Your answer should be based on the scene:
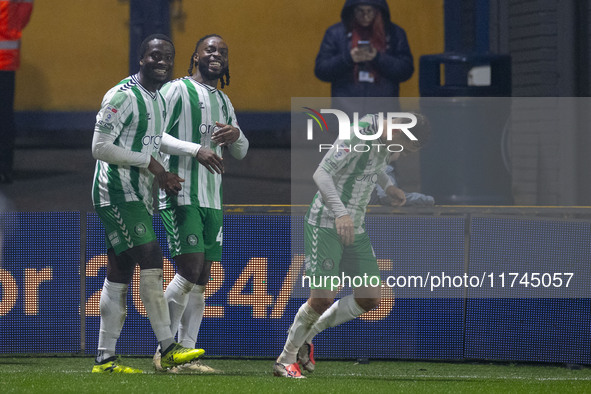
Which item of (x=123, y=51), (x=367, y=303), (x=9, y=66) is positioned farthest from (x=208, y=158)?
(x=123, y=51)

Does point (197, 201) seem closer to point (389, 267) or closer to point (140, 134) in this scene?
point (140, 134)

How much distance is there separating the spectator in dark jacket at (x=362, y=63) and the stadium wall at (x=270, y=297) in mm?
2395

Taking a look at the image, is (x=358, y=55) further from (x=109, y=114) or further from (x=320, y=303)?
(x=109, y=114)

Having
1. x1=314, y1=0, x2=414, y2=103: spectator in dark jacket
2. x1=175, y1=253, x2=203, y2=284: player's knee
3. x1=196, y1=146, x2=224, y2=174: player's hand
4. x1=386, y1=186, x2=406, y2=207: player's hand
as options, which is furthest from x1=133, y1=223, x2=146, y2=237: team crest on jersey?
x1=314, y1=0, x2=414, y2=103: spectator in dark jacket

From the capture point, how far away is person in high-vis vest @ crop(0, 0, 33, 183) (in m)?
13.9

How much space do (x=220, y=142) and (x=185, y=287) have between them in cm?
Result: 100

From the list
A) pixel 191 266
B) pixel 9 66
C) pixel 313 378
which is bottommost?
pixel 313 378

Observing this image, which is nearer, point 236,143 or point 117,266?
point 117,266

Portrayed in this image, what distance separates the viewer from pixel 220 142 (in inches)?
329

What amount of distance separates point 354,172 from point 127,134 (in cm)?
160

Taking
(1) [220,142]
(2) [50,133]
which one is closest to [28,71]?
(2) [50,133]

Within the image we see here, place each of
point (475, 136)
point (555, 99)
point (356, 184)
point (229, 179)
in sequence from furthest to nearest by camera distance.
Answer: point (229, 179), point (555, 99), point (475, 136), point (356, 184)

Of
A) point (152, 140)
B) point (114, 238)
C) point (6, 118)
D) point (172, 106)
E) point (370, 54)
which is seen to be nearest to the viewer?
point (114, 238)

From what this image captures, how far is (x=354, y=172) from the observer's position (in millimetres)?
8477
